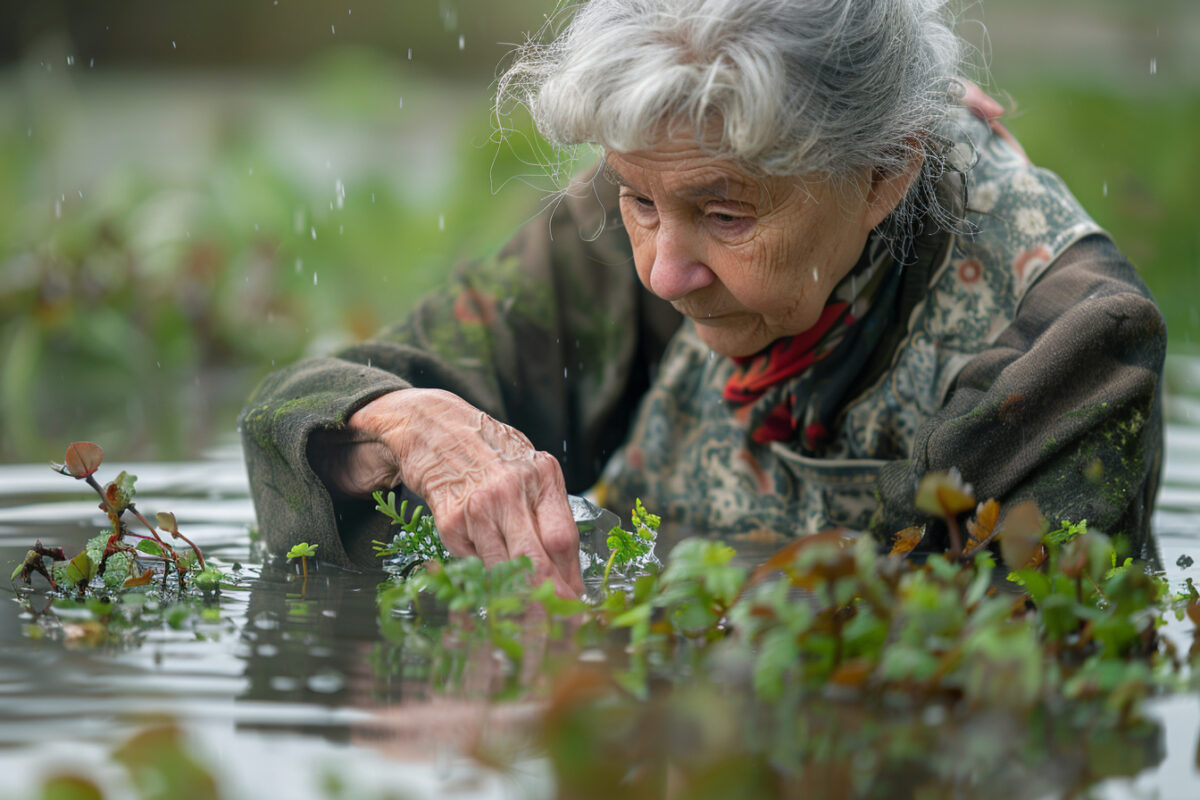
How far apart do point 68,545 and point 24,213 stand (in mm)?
3948

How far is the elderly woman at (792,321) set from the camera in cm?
183

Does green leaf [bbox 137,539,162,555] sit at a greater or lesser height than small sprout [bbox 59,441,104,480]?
lesser

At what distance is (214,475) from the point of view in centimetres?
307

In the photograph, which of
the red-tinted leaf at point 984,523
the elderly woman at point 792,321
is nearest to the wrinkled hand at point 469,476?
the elderly woman at point 792,321

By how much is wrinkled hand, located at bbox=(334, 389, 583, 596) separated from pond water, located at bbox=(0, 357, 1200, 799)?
6.8 inches

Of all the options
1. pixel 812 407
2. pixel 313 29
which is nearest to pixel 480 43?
pixel 313 29

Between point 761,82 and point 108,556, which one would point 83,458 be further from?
point 761,82

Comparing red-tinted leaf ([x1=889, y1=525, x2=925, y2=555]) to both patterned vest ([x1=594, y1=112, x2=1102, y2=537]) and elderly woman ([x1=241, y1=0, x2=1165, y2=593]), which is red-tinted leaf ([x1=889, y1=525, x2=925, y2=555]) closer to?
elderly woman ([x1=241, y1=0, x2=1165, y2=593])

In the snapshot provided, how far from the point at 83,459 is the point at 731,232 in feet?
3.42

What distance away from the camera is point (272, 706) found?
1.30 metres

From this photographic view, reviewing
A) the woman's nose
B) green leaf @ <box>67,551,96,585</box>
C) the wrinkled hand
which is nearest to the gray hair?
the woman's nose

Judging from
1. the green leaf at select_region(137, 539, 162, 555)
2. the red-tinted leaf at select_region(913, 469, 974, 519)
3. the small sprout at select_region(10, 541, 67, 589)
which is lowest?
the small sprout at select_region(10, 541, 67, 589)

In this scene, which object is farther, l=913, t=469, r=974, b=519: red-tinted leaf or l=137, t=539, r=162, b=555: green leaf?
l=137, t=539, r=162, b=555: green leaf

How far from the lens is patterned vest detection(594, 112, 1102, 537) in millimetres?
2225
